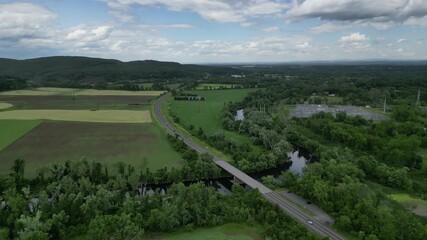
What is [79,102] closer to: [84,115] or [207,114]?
[84,115]

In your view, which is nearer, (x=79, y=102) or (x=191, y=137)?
(x=191, y=137)

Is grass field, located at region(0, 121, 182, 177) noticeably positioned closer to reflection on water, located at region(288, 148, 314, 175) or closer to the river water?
the river water

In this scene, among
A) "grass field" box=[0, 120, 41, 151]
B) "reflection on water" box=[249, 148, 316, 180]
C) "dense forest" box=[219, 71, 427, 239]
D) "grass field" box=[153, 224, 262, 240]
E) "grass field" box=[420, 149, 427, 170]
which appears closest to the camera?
"grass field" box=[153, 224, 262, 240]

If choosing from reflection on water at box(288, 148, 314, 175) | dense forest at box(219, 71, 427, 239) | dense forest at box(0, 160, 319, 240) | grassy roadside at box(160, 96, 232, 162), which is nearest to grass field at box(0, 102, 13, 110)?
grassy roadside at box(160, 96, 232, 162)

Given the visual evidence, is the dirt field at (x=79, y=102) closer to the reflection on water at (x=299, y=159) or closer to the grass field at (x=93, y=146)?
the grass field at (x=93, y=146)

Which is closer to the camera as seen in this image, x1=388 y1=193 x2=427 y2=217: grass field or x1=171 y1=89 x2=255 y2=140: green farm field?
x1=388 y1=193 x2=427 y2=217: grass field

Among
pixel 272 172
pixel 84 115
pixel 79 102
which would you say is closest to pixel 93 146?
pixel 84 115

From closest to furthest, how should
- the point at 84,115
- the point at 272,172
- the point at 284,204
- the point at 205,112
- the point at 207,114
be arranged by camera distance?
the point at 284,204, the point at 272,172, the point at 84,115, the point at 207,114, the point at 205,112
